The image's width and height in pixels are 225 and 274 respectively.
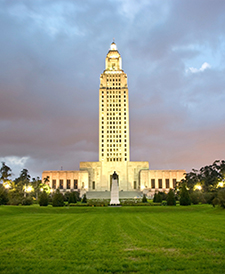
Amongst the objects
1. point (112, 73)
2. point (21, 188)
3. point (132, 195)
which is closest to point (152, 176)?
point (132, 195)

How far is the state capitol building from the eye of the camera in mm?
101938

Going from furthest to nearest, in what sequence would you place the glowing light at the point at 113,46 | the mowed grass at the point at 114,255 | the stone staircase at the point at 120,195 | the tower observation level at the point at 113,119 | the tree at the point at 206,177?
the glowing light at the point at 113,46
the tower observation level at the point at 113,119
the stone staircase at the point at 120,195
the tree at the point at 206,177
the mowed grass at the point at 114,255

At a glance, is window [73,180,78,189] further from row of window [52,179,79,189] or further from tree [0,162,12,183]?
tree [0,162,12,183]

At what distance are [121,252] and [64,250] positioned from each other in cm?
202

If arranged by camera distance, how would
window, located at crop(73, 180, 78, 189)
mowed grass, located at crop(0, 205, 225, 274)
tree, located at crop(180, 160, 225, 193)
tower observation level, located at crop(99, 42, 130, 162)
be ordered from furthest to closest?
tower observation level, located at crop(99, 42, 130, 162)
window, located at crop(73, 180, 78, 189)
tree, located at crop(180, 160, 225, 193)
mowed grass, located at crop(0, 205, 225, 274)

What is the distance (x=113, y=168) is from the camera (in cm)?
10431

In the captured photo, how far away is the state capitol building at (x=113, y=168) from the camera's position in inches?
4013

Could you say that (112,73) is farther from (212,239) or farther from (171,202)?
(212,239)

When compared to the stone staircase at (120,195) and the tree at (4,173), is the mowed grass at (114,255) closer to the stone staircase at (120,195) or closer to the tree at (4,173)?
the tree at (4,173)

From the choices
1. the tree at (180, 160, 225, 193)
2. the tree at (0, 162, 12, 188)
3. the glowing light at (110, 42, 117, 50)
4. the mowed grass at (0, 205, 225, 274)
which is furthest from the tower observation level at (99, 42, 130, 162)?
the mowed grass at (0, 205, 225, 274)

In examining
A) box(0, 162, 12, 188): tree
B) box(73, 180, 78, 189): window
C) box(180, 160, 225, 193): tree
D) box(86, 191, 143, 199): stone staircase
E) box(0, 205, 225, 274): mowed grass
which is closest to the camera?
box(0, 205, 225, 274): mowed grass

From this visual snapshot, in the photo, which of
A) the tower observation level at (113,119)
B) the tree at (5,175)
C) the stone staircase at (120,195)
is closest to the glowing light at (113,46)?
the tower observation level at (113,119)

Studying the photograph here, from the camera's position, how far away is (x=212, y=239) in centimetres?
1125

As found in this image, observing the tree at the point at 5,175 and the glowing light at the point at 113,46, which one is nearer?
the tree at the point at 5,175
